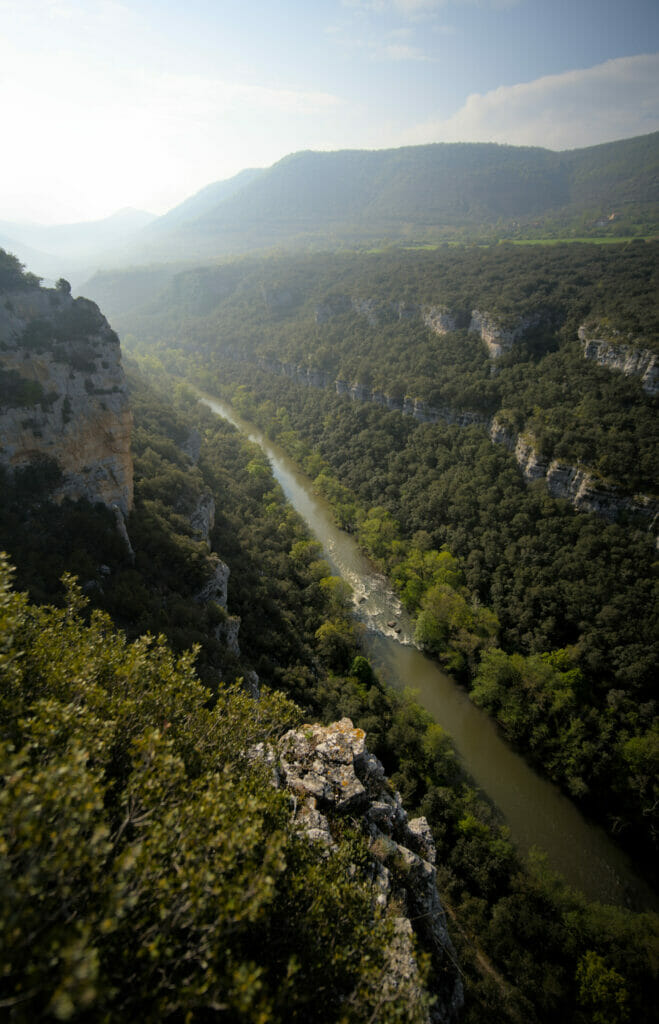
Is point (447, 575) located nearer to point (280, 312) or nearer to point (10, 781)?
point (10, 781)

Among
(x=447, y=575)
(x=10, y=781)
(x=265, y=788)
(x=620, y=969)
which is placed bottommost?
(x=620, y=969)

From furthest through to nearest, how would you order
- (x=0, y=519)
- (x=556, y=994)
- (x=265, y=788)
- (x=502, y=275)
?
(x=502, y=275), (x=0, y=519), (x=556, y=994), (x=265, y=788)

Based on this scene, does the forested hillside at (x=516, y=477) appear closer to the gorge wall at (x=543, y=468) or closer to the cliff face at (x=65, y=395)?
the gorge wall at (x=543, y=468)

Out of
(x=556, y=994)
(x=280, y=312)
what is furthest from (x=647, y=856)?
(x=280, y=312)

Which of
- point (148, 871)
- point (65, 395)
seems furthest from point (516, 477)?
point (148, 871)

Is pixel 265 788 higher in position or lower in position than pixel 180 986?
lower

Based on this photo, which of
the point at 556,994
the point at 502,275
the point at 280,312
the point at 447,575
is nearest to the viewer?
the point at 556,994

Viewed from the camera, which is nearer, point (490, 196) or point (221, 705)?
point (221, 705)

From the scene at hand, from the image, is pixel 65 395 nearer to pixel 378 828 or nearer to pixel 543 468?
pixel 378 828

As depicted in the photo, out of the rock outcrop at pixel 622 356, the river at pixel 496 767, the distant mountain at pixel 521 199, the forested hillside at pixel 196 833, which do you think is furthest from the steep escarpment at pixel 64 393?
the distant mountain at pixel 521 199
